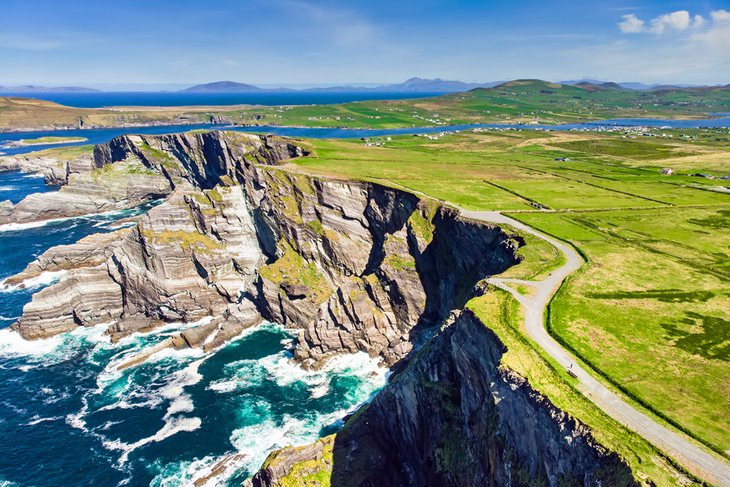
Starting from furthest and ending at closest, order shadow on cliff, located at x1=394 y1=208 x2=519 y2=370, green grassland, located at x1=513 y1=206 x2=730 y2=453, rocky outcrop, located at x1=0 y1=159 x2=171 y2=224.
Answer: rocky outcrop, located at x1=0 y1=159 x2=171 y2=224
shadow on cliff, located at x1=394 y1=208 x2=519 y2=370
green grassland, located at x1=513 y1=206 x2=730 y2=453

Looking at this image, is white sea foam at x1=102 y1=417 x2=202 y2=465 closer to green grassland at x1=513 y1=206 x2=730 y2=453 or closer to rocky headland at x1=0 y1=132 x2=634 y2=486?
rocky headland at x1=0 y1=132 x2=634 y2=486

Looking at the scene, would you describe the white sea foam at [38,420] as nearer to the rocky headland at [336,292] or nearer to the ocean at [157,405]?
the ocean at [157,405]

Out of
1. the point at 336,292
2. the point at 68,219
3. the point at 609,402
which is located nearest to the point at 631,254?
the point at 609,402

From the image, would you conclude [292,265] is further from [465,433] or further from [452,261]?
[465,433]

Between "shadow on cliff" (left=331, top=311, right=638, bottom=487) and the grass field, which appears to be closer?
the grass field

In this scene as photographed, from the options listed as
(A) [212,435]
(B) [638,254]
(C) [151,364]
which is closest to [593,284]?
(B) [638,254]

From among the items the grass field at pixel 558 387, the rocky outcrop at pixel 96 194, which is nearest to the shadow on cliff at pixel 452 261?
the grass field at pixel 558 387

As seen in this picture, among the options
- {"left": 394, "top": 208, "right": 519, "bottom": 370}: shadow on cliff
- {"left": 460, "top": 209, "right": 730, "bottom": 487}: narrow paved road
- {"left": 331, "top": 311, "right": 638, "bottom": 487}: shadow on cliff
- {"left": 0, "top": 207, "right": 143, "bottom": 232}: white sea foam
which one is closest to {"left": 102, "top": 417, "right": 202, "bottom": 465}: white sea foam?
{"left": 331, "top": 311, "right": 638, "bottom": 487}: shadow on cliff
